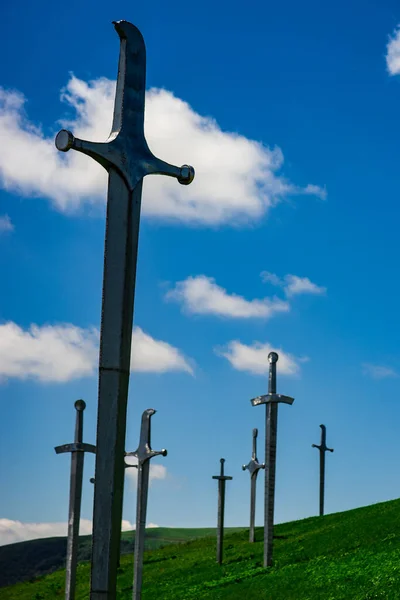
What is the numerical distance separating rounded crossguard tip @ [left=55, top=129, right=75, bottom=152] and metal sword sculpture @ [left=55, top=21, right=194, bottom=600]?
13 millimetres

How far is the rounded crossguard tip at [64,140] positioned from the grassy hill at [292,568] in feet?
54.7

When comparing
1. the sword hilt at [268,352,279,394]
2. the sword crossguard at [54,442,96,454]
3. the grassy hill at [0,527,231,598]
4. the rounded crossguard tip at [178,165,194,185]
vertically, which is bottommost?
the grassy hill at [0,527,231,598]

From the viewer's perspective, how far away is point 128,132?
38.4 feet

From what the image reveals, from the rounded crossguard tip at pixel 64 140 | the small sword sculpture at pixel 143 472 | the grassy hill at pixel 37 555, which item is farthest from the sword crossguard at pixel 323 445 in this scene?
the rounded crossguard tip at pixel 64 140

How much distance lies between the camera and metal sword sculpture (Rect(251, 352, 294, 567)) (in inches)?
1330

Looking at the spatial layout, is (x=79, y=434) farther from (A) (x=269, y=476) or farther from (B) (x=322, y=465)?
(B) (x=322, y=465)

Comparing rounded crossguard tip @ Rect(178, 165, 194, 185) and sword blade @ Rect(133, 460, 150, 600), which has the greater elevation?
rounded crossguard tip @ Rect(178, 165, 194, 185)

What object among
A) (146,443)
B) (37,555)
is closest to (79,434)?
(146,443)

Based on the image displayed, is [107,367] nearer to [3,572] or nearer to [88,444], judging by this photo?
[88,444]

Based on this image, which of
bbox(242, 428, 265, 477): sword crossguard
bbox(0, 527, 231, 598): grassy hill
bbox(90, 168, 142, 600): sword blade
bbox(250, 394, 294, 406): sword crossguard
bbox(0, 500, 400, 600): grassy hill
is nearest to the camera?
bbox(90, 168, 142, 600): sword blade

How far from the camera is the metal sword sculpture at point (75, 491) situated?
31.8 meters

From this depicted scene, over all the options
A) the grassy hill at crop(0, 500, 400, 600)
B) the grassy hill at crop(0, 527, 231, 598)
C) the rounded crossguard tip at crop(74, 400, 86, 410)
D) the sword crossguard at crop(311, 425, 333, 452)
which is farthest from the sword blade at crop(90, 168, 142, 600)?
the grassy hill at crop(0, 527, 231, 598)

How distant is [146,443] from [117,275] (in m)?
21.0

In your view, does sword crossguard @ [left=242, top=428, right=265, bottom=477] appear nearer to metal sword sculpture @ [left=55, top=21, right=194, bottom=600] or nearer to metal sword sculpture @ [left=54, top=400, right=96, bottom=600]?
metal sword sculpture @ [left=54, top=400, right=96, bottom=600]
